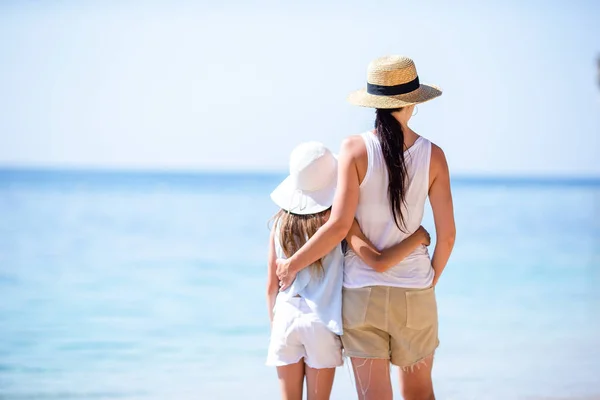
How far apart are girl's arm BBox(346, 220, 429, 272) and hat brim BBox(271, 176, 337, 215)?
5.7 inches

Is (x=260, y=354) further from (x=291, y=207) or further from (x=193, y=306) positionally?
(x=291, y=207)

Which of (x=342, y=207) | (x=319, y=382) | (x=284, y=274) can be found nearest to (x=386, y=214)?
(x=342, y=207)

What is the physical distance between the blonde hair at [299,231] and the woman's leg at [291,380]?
33 centimetres

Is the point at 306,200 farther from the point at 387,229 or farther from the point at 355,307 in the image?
the point at 355,307

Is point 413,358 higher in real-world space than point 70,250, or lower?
higher

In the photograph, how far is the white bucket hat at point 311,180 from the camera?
270 cm

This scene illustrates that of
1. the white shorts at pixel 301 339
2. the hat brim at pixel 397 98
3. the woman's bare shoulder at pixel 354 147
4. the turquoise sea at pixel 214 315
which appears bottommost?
the turquoise sea at pixel 214 315

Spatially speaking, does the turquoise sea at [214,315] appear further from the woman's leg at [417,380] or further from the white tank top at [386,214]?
the white tank top at [386,214]

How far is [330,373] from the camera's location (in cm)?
268

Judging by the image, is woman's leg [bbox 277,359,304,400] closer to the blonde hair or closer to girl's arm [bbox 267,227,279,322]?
girl's arm [bbox 267,227,279,322]

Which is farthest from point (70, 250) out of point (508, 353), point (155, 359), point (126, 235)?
point (508, 353)

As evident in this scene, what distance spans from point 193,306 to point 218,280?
133 cm

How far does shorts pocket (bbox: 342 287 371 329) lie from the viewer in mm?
2576

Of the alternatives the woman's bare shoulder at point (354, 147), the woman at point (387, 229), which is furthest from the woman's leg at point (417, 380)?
the woman's bare shoulder at point (354, 147)
